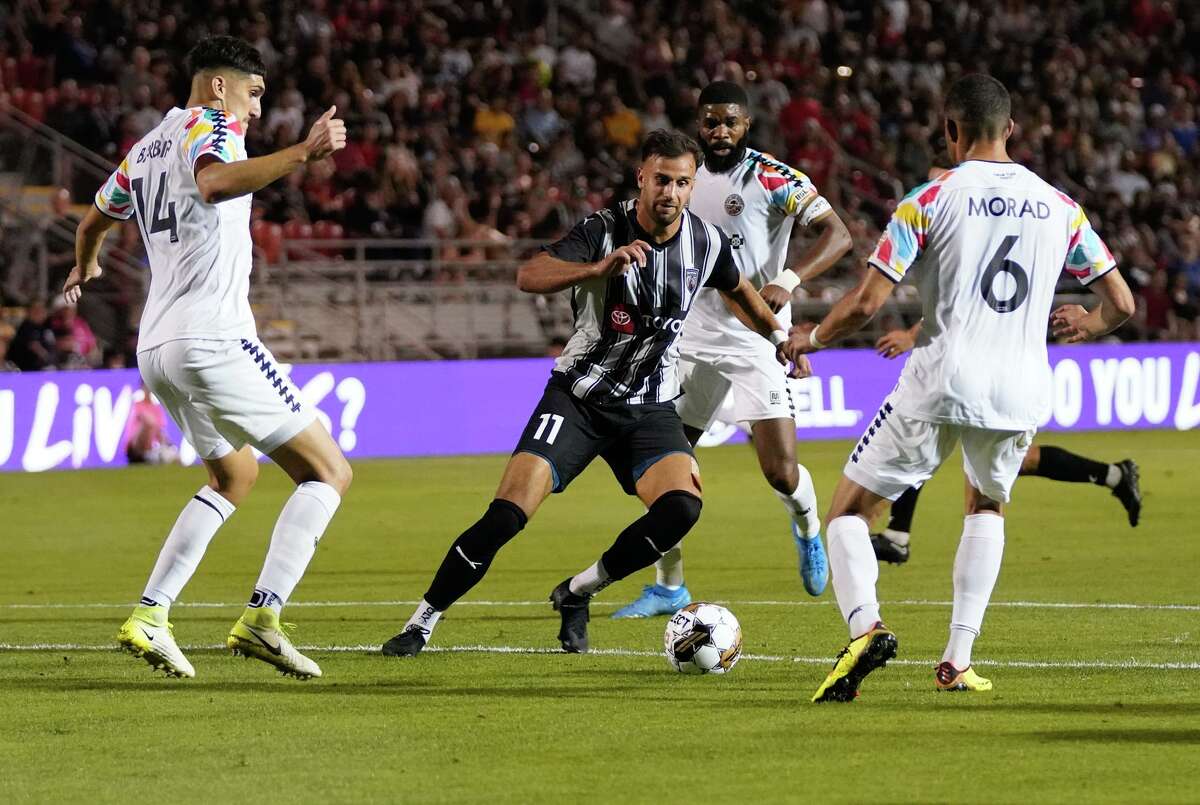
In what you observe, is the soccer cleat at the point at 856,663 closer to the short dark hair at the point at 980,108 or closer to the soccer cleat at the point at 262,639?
the short dark hair at the point at 980,108

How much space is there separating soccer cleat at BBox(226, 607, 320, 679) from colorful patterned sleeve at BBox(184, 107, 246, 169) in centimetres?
168

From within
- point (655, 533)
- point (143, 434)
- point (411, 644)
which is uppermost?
point (655, 533)

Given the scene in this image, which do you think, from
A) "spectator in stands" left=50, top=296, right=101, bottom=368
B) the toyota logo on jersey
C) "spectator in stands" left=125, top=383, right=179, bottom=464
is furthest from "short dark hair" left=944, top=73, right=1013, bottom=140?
"spectator in stands" left=50, top=296, right=101, bottom=368

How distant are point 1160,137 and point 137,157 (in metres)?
25.2

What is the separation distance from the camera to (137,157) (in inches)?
298

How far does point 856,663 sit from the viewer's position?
661 cm

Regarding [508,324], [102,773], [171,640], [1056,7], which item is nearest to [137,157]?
[171,640]

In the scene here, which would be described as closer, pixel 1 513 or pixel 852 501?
pixel 852 501

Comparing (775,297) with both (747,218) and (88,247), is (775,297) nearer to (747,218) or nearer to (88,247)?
(747,218)

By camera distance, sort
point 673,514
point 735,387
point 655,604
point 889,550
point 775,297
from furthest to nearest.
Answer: point 889,550
point 735,387
point 655,604
point 775,297
point 673,514

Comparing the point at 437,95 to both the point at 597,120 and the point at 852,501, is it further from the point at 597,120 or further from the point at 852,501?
the point at 852,501

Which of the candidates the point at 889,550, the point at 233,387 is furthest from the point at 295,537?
the point at 889,550

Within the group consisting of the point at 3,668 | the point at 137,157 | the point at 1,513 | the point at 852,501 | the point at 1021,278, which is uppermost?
the point at 137,157

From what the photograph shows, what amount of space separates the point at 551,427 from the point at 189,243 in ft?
5.39
